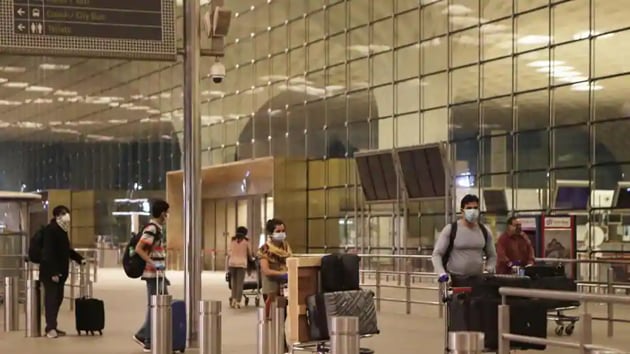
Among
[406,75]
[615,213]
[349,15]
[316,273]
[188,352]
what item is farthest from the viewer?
[349,15]

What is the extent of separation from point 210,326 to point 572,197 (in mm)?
16393

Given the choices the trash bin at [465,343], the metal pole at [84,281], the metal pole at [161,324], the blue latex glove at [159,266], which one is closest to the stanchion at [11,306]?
the metal pole at [84,281]

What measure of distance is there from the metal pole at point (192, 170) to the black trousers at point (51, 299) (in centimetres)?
237

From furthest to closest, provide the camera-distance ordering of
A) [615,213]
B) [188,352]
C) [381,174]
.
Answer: [381,174] < [615,213] < [188,352]

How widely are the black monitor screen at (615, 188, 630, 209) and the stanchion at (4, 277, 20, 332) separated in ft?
42.7

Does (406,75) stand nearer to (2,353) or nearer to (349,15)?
(349,15)

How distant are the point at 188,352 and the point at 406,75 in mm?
18898

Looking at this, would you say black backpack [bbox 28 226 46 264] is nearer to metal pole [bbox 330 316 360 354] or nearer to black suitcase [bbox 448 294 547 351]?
black suitcase [bbox 448 294 547 351]

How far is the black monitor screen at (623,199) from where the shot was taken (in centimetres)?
2208

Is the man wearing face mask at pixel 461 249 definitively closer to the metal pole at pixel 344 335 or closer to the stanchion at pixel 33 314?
the metal pole at pixel 344 335

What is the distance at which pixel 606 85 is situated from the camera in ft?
75.8

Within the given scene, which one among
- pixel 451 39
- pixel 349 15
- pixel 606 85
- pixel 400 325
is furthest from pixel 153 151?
pixel 400 325

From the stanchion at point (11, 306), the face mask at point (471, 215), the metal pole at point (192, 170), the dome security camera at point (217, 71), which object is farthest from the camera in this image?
the dome security camera at point (217, 71)

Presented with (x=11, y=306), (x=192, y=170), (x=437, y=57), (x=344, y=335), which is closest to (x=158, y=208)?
(x=192, y=170)
